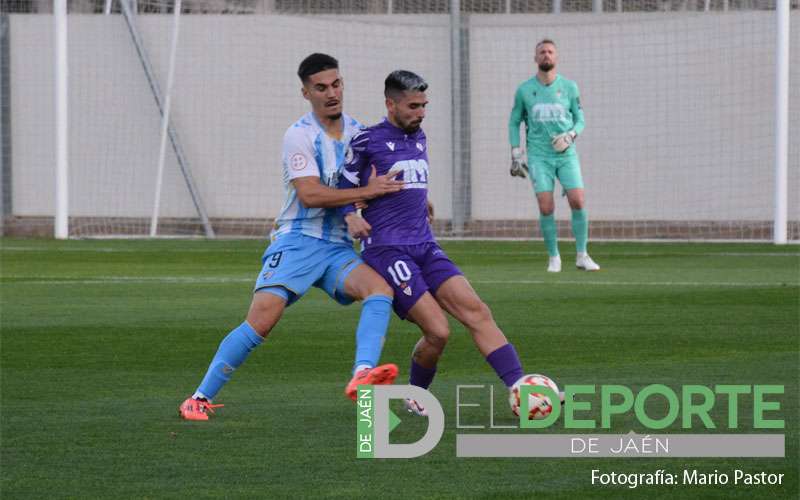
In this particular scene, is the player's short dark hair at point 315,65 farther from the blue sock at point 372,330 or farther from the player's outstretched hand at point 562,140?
the player's outstretched hand at point 562,140

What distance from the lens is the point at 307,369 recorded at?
8.20 meters

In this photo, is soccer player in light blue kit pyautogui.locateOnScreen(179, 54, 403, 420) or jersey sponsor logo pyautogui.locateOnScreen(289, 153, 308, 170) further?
jersey sponsor logo pyautogui.locateOnScreen(289, 153, 308, 170)

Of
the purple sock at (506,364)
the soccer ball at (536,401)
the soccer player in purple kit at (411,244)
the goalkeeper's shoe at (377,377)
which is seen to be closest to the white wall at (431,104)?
the soccer player in purple kit at (411,244)

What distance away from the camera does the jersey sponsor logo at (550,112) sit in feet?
50.3

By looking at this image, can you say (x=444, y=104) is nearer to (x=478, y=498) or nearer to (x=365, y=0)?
(x=365, y=0)

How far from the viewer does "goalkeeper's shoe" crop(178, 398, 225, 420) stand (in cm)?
656

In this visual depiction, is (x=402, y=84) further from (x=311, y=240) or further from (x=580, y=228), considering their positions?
(x=580, y=228)

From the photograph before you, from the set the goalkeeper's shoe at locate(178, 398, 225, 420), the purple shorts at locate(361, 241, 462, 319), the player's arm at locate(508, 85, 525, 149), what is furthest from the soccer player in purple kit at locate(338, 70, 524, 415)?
the player's arm at locate(508, 85, 525, 149)

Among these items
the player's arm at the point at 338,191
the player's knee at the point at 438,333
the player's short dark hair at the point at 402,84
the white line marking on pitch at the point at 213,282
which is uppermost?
the player's short dark hair at the point at 402,84

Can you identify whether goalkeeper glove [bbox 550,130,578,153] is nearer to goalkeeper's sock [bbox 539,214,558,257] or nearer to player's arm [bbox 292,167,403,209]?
goalkeeper's sock [bbox 539,214,558,257]

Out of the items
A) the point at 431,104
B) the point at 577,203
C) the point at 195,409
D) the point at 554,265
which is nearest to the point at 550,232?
the point at 554,265

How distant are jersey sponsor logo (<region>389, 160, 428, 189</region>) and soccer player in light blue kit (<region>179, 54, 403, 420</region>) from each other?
4.3 inches

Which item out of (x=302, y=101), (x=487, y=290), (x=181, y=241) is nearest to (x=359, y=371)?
(x=487, y=290)

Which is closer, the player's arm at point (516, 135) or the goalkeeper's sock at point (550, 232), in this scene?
the goalkeeper's sock at point (550, 232)
